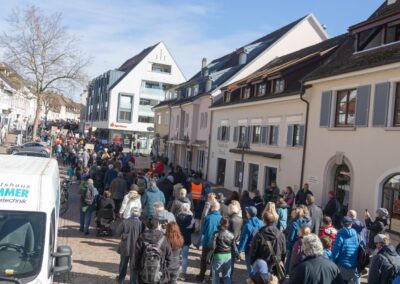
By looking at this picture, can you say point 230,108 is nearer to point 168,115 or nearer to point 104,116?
point 168,115

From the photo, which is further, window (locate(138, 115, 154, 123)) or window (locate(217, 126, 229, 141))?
window (locate(138, 115, 154, 123))

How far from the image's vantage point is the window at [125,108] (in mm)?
62188

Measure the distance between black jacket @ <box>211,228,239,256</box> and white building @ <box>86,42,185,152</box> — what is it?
53.0m

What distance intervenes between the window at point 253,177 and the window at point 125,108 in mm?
39627

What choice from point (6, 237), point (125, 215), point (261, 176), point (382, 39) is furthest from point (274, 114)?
point (6, 237)

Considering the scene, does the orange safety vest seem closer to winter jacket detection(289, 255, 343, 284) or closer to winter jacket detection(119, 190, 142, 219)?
winter jacket detection(119, 190, 142, 219)

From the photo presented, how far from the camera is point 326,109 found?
17391 millimetres

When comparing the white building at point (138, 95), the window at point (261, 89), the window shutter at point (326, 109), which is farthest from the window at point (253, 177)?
the white building at point (138, 95)

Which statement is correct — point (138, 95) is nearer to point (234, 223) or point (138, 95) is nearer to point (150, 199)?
point (150, 199)

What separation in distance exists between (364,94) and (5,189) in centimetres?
1276

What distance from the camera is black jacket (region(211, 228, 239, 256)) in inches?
321

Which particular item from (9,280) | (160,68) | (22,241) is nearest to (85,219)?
(22,241)

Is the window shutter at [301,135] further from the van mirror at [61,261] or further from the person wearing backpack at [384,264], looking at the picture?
the van mirror at [61,261]

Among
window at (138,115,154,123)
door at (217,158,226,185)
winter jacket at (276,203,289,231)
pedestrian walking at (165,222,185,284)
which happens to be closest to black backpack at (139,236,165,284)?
pedestrian walking at (165,222,185,284)
